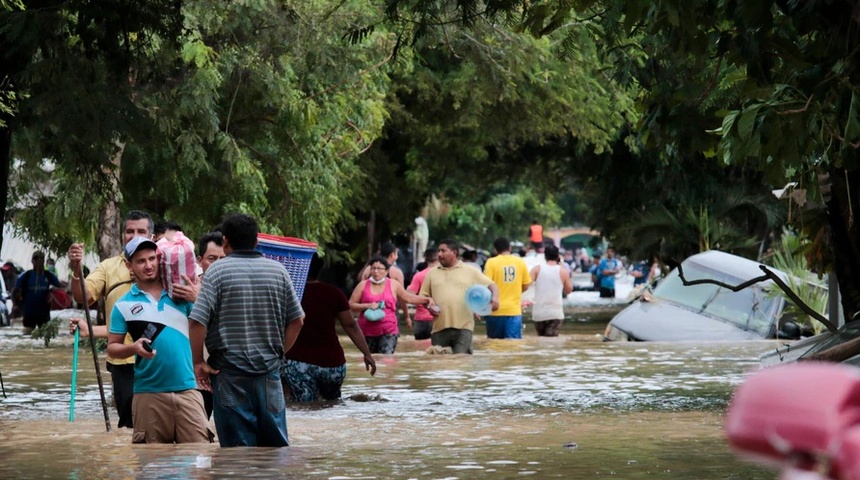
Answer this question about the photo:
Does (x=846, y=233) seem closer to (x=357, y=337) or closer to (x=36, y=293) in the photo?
(x=357, y=337)

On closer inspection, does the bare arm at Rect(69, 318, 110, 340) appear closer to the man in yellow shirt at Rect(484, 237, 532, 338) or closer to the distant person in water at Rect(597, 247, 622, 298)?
the man in yellow shirt at Rect(484, 237, 532, 338)

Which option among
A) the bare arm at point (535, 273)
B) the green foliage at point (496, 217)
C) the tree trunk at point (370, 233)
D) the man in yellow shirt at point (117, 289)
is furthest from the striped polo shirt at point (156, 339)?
the green foliage at point (496, 217)

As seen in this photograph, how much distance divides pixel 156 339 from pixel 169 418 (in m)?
0.51

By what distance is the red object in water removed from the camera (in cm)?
190

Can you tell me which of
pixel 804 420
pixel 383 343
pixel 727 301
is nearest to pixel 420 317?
pixel 383 343

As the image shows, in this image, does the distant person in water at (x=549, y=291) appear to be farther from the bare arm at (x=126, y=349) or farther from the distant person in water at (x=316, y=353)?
the bare arm at (x=126, y=349)

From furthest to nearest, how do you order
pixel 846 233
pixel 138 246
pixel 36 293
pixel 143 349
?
pixel 36 293 → pixel 846 233 → pixel 138 246 → pixel 143 349

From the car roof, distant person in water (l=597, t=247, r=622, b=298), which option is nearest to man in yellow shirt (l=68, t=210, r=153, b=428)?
the car roof

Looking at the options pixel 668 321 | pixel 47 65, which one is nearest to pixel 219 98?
pixel 668 321

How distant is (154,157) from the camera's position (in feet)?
77.5

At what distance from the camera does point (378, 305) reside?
64.6 feet

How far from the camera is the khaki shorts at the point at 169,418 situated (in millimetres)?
9406

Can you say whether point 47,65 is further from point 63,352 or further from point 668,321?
point 668,321

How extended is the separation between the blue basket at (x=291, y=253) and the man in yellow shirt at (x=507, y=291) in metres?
11.5
